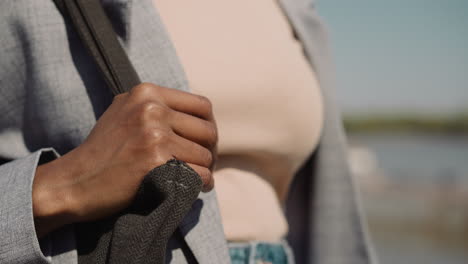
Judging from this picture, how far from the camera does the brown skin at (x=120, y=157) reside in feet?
2.34

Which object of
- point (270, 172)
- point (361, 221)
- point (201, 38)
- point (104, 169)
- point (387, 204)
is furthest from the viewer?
point (387, 204)

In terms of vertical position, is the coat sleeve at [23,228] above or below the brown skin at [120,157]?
below

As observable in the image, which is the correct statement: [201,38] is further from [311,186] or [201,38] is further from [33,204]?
[311,186]

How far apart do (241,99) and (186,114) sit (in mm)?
241

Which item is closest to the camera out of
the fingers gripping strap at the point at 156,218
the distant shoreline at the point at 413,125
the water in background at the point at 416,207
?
the fingers gripping strap at the point at 156,218

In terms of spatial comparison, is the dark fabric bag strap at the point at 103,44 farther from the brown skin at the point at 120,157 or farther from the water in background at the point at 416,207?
the water in background at the point at 416,207

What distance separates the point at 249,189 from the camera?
102 cm

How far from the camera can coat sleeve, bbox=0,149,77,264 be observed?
2.38 feet

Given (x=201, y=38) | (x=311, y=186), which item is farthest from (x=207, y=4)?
(x=311, y=186)

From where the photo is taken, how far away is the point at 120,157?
28.2 inches

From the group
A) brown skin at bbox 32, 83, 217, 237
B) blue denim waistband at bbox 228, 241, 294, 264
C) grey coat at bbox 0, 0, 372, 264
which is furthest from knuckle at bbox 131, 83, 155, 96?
blue denim waistband at bbox 228, 241, 294, 264

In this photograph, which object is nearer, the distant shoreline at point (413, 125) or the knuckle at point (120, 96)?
the knuckle at point (120, 96)

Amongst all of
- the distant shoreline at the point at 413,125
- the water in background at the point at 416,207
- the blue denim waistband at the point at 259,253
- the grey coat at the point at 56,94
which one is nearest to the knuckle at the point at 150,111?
the grey coat at the point at 56,94

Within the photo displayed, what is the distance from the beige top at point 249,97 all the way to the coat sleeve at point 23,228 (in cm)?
27
